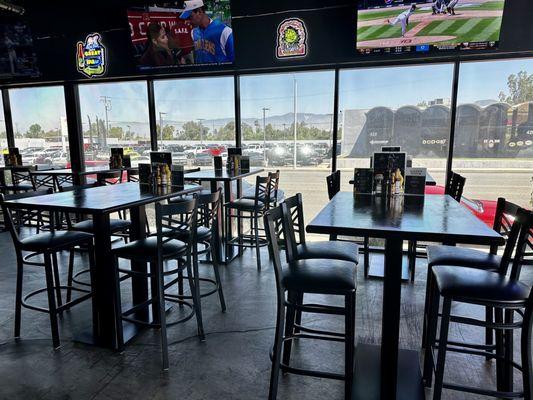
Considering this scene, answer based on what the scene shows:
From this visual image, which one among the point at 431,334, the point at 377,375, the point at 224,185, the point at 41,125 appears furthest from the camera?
the point at 41,125

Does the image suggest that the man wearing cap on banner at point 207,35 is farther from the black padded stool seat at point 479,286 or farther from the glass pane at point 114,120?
the black padded stool seat at point 479,286

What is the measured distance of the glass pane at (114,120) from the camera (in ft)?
18.0

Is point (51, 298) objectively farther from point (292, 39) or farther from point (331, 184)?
point (292, 39)

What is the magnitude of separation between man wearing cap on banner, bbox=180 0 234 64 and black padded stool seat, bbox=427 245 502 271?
11.5 ft

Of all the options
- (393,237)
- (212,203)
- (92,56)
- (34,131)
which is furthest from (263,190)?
(34,131)

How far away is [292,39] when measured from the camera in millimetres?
4547

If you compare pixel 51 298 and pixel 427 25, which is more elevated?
pixel 427 25

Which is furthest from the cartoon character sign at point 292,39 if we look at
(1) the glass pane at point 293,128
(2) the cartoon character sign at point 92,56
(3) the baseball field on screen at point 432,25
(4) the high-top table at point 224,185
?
(2) the cartoon character sign at point 92,56

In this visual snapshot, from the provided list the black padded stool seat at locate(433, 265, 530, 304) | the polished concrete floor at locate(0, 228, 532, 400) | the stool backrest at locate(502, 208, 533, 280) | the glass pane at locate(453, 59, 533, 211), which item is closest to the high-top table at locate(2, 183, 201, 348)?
the polished concrete floor at locate(0, 228, 532, 400)

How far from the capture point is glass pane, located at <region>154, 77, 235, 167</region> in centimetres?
511

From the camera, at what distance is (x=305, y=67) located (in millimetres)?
4621

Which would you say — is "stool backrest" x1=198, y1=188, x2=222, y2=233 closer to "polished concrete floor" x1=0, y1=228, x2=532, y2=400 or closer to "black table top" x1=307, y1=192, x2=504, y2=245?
"polished concrete floor" x1=0, y1=228, x2=532, y2=400

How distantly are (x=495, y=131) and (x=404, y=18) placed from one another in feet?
5.27

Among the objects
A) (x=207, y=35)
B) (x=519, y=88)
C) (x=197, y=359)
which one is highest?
(x=207, y=35)
